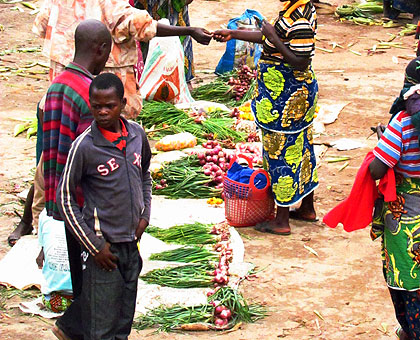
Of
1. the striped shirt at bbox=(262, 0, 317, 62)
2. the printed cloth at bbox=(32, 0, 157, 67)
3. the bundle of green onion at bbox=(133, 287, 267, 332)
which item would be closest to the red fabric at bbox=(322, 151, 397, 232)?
the bundle of green onion at bbox=(133, 287, 267, 332)

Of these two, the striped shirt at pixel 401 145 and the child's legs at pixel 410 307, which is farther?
the child's legs at pixel 410 307

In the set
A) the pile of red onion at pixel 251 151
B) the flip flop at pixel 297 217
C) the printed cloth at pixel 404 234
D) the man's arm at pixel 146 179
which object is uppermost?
the man's arm at pixel 146 179

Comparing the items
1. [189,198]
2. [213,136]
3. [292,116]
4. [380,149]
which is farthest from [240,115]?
[380,149]

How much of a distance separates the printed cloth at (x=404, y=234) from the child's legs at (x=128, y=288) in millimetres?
1309

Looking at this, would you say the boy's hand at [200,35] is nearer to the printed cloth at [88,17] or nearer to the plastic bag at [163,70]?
the printed cloth at [88,17]

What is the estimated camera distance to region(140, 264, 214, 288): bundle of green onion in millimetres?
4965

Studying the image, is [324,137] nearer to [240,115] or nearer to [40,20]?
[240,115]

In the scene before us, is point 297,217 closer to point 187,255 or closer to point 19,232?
point 187,255

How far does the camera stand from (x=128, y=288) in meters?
3.71

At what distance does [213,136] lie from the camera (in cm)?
761

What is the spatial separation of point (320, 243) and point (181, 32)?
2151mm

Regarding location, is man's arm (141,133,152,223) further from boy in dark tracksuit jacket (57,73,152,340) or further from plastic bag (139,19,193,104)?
plastic bag (139,19,193,104)

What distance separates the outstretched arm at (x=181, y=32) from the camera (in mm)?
6199

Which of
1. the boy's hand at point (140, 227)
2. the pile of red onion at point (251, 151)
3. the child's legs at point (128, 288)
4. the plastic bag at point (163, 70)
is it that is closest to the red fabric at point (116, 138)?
the boy's hand at point (140, 227)
